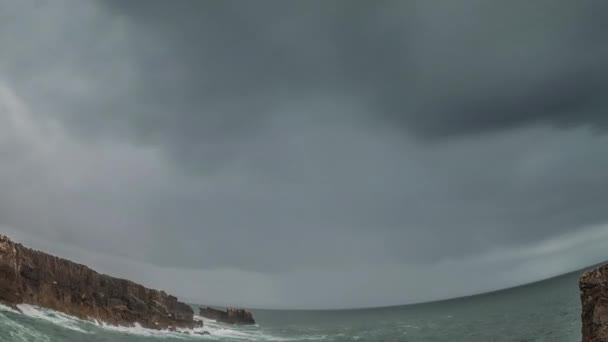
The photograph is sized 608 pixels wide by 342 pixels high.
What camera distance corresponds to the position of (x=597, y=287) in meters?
12.4

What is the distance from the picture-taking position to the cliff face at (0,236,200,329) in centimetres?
3975

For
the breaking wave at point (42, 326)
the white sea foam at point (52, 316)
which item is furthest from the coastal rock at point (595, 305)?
the white sea foam at point (52, 316)

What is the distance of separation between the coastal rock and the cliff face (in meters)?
43.3

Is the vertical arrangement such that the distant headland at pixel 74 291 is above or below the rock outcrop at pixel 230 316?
above

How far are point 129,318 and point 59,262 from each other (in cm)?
1181

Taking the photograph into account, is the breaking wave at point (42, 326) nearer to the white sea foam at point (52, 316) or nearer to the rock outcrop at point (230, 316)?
the white sea foam at point (52, 316)

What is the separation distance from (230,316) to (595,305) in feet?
347

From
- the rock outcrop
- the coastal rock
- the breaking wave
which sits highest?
the coastal rock

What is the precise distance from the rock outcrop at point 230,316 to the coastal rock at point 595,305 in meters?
103

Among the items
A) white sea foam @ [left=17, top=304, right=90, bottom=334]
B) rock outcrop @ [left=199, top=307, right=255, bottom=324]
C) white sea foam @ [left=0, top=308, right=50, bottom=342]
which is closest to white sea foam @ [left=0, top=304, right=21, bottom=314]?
white sea foam @ [left=17, top=304, right=90, bottom=334]

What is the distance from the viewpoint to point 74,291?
51.7 meters

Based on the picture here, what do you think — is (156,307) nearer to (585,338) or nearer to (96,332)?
(96,332)

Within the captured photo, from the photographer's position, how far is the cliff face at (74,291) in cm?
3975

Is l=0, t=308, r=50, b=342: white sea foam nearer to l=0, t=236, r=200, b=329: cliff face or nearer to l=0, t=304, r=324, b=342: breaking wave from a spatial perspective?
l=0, t=304, r=324, b=342: breaking wave
